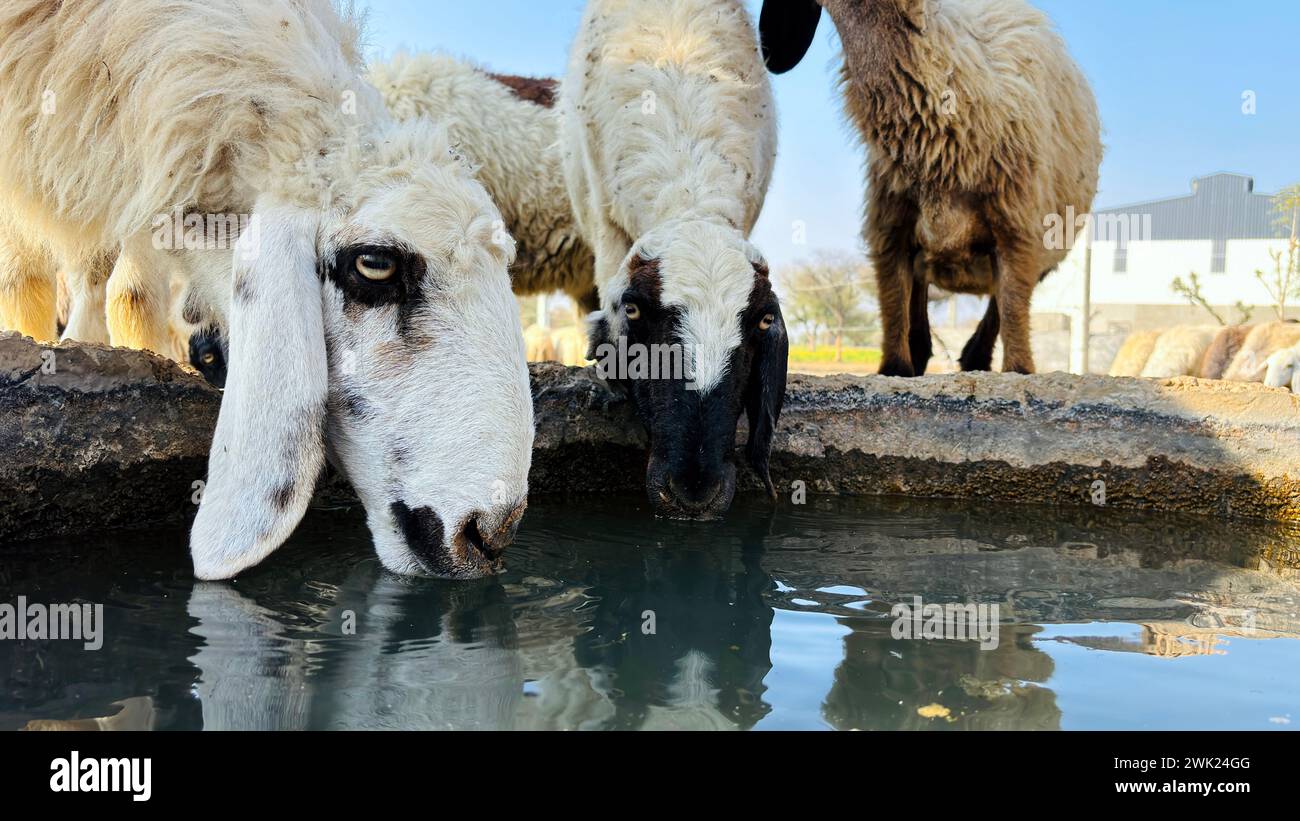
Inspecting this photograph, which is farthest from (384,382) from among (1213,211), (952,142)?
(1213,211)

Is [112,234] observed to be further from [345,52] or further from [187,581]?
[187,581]

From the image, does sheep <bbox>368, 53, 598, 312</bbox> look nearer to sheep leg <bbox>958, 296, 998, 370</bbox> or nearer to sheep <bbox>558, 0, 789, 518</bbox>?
sheep <bbox>558, 0, 789, 518</bbox>

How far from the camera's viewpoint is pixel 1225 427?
4.29m

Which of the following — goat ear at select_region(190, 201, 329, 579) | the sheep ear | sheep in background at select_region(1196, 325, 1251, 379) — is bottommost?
goat ear at select_region(190, 201, 329, 579)

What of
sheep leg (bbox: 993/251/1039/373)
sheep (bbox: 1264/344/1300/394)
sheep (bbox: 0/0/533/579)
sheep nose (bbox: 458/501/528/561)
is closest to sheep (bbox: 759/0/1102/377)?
sheep leg (bbox: 993/251/1039/373)

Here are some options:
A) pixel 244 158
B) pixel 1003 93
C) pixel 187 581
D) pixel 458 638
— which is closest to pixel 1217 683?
pixel 458 638

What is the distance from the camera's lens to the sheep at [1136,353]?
16.5m

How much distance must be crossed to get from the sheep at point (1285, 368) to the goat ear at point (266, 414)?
39.6ft

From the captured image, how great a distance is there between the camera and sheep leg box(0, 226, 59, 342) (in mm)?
4590

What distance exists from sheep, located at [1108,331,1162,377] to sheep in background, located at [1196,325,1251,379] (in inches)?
75.6
